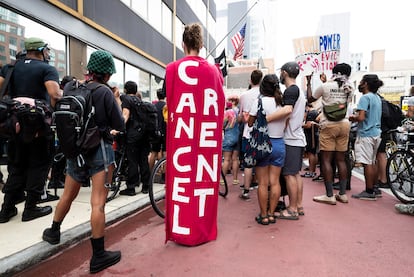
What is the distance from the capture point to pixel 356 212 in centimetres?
440

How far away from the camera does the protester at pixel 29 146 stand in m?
3.62

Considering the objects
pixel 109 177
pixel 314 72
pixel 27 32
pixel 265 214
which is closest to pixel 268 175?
pixel 265 214

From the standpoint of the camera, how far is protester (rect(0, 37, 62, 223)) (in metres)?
3.62

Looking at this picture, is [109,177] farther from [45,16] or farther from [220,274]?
[45,16]

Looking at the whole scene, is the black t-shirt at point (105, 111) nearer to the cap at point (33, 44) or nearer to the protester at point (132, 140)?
the cap at point (33, 44)

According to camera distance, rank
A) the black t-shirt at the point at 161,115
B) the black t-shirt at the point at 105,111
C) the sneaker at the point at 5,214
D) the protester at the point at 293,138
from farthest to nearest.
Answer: the black t-shirt at the point at 161,115 < the protester at the point at 293,138 < the sneaker at the point at 5,214 < the black t-shirt at the point at 105,111

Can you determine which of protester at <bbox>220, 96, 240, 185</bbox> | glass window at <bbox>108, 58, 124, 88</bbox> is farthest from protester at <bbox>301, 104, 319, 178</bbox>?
glass window at <bbox>108, 58, 124, 88</bbox>

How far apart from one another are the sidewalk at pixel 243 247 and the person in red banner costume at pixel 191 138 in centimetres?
32

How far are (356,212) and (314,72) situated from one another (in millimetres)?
3328

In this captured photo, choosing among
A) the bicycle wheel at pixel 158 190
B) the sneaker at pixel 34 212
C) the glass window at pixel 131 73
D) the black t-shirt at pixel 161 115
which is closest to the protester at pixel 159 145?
the black t-shirt at pixel 161 115

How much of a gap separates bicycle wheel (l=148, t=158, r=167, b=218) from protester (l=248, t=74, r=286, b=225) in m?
1.40

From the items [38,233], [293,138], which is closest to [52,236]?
[38,233]

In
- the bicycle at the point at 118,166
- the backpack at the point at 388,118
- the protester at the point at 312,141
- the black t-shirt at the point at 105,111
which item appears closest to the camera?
the black t-shirt at the point at 105,111

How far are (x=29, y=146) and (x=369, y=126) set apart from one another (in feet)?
17.5
